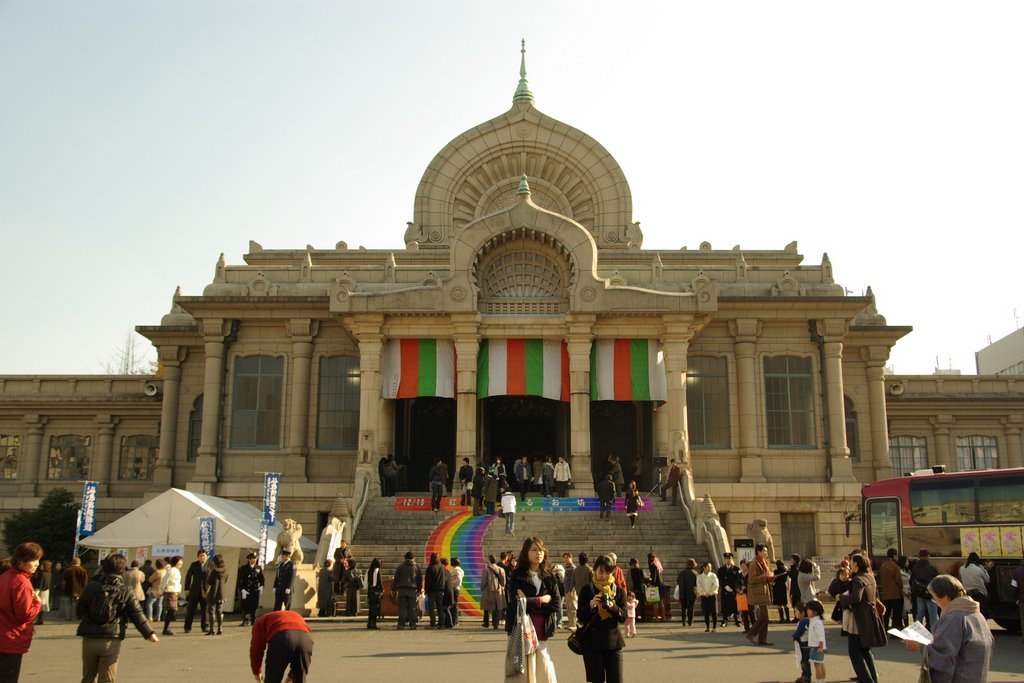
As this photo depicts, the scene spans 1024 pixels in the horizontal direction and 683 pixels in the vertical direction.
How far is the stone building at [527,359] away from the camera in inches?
1283

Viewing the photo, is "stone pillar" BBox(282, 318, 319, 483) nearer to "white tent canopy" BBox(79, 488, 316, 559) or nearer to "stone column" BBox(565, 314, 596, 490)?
"white tent canopy" BBox(79, 488, 316, 559)

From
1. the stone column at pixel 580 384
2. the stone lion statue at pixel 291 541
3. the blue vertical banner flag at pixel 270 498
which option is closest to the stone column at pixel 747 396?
the stone column at pixel 580 384

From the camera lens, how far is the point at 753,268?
36.4 metres

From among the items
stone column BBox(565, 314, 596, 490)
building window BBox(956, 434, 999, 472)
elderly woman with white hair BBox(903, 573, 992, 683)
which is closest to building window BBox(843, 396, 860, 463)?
building window BBox(956, 434, 999, 472)

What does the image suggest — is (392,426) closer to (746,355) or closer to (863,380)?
(746,355)

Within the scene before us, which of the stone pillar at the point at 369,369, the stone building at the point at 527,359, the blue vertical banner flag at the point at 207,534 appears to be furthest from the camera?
the stone building at the point at 527,359

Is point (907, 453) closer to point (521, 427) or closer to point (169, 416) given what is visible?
point (521, 427)

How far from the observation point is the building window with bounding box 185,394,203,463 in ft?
124

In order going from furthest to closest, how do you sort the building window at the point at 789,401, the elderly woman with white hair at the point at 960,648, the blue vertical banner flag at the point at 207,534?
the building window at the point at 789,401
the blue vertical banner flag at the point at 207,534
the elderly woman with white hair at the point at 960,648

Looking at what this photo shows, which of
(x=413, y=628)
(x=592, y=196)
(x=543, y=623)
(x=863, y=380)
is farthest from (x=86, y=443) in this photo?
(x=543, y=623)

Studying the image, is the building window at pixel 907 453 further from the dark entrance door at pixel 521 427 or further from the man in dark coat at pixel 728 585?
the man in dark coat at pixel 728 585

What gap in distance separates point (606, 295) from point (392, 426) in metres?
8.54

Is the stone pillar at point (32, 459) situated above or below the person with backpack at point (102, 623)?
above

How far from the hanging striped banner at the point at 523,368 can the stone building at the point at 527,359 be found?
67 millimetres
